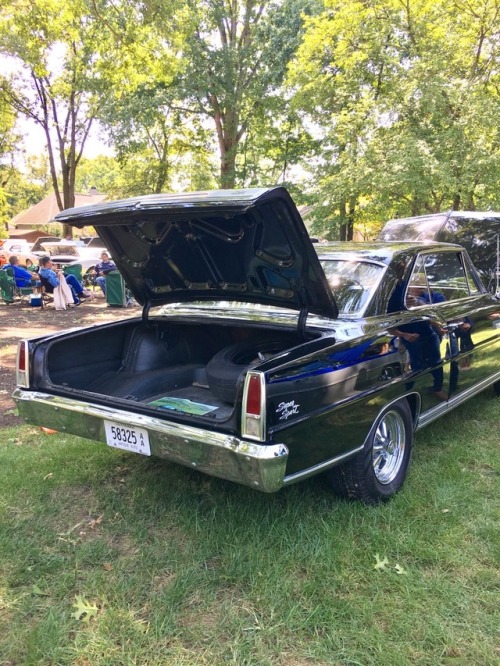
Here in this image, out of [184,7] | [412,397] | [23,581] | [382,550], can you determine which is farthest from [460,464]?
[184,7]

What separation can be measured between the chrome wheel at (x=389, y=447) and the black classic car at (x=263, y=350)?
0.01 m

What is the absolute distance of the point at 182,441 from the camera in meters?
2.48

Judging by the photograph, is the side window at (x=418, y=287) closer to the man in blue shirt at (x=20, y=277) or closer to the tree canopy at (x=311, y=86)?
the tree canopy at (x=311, y=86)

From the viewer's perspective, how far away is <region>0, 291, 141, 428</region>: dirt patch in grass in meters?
5.41

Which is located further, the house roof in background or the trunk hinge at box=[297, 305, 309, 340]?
the house roof in background

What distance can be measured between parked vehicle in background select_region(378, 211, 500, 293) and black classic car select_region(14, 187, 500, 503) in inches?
207

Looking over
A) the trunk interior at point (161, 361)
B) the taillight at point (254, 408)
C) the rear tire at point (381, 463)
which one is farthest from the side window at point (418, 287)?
the taillight at point (254, 408)

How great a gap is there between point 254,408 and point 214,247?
148 cm

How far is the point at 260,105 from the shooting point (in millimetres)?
20766

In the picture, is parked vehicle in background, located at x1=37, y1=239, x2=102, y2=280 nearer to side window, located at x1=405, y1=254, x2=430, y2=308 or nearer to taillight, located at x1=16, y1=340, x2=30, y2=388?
taillight, located at x1=16, y1=340, x2=30, y2=388

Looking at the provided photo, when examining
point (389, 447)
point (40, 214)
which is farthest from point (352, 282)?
point (40, 214)

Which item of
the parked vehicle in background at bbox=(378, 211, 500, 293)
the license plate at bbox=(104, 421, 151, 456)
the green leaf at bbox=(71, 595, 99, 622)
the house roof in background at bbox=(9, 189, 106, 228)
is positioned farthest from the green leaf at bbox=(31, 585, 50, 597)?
the house roof in background at bbox=(9, 189, 106, 228)

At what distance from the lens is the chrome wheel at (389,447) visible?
3.20m

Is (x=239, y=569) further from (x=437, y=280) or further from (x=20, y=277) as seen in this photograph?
(x=20, y=277)
